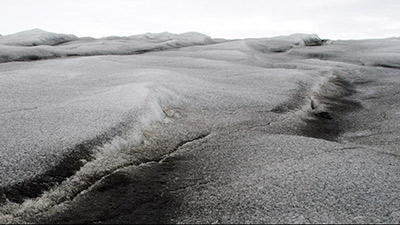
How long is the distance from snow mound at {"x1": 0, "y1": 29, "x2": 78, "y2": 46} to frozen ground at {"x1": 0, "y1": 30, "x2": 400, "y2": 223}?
51.2ft

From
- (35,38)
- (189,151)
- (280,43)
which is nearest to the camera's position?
(189,151)

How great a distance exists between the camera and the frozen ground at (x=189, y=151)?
3.94m

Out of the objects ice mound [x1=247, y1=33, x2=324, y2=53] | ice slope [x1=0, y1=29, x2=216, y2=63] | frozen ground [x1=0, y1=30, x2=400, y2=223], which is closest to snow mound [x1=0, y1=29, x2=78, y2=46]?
ice slope [x1=0, y1=29, x2=216, y2=63]

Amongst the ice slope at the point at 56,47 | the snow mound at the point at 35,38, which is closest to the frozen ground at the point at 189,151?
the ice slope at the point at 56,47

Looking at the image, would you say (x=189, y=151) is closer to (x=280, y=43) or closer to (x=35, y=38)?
(x=280, y=43)

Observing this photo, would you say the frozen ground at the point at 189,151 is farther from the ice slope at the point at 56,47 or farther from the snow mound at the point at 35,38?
the snow mound at the point at 35,38

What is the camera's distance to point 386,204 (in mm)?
3928

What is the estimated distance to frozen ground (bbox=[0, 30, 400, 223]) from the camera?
3.94 meters

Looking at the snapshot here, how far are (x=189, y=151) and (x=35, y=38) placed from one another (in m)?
23.1

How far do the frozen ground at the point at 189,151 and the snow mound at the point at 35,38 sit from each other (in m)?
15.6

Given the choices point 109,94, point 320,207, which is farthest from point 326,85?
point 320,207

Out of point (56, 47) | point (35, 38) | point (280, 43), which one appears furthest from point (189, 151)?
point (35, 38)

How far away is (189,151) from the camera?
5812mm

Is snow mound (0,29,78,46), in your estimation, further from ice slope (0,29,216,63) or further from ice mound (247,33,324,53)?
ice mound (247,33,324,53)
